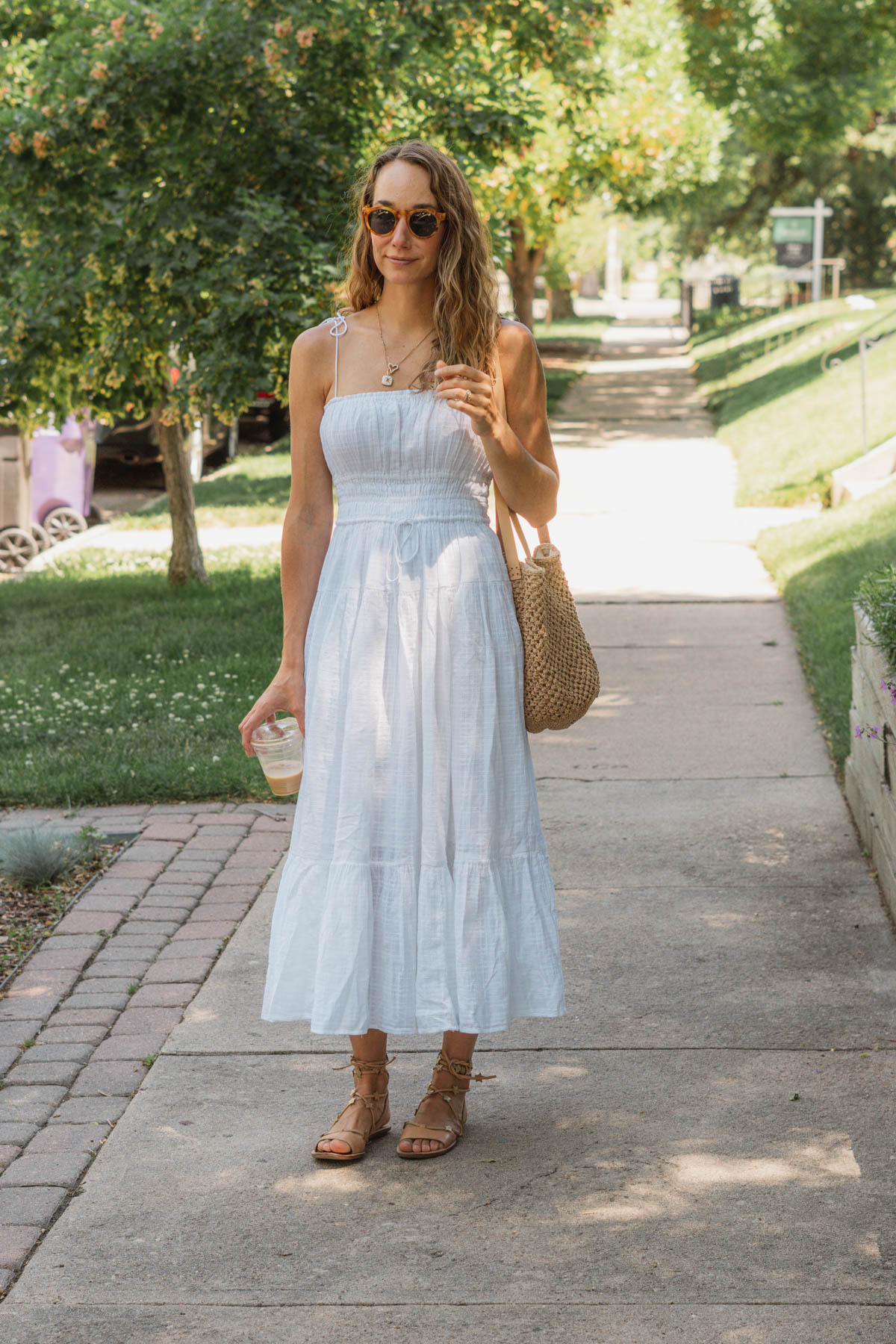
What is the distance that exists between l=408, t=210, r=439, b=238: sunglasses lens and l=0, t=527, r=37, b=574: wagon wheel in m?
10.8

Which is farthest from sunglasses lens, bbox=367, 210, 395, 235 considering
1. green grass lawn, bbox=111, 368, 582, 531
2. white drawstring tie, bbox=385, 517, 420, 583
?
green grass lawn, bbox=111, 368, 582, 531

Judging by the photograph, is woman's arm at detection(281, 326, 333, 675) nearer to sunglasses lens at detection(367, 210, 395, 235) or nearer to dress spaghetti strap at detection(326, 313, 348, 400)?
dress spaghetti strap at detection(326, 313, 348, 400)

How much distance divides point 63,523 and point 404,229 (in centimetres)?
1182

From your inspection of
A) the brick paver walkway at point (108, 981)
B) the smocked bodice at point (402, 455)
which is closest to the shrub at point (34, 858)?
the brick paver walkway at point (108, 981)

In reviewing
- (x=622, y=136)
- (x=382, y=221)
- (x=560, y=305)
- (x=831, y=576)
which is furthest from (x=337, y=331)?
(x=560, y=305)

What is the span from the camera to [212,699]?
727 centimetres

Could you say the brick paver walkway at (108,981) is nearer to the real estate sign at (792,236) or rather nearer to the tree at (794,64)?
the tree at (794,64)

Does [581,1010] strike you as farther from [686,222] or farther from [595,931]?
[686,222]

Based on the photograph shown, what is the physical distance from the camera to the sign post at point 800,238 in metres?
32.6

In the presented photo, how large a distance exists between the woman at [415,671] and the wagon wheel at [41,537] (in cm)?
1119

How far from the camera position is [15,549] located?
13.5 metres

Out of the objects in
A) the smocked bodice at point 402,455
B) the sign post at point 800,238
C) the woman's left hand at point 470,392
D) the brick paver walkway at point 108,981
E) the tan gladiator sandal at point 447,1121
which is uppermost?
the sign post at point 800,238

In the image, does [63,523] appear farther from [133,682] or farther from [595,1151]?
[595,1151]

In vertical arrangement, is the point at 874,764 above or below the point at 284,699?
below
